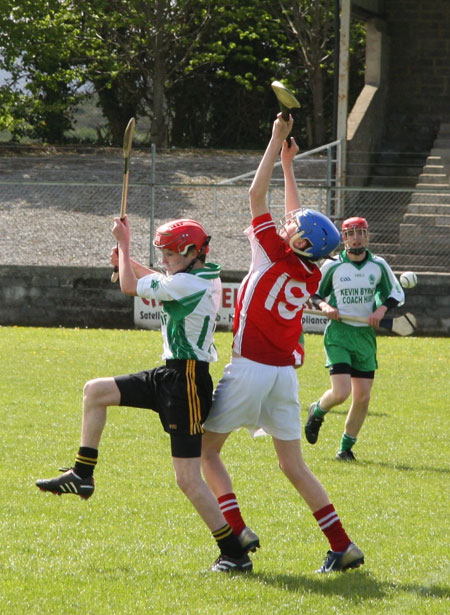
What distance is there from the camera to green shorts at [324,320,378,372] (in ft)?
28.2

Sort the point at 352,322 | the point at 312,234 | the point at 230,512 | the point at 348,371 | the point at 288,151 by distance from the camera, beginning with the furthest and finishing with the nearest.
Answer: the point at 352,322 → the point at 348,371 → the point at 288,151 → the point at 230,512 → the point at 312,234

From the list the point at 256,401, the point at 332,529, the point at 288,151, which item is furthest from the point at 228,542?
the point at 288,151

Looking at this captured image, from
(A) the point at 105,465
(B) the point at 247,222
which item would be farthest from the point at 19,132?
(A) the point at 105,465

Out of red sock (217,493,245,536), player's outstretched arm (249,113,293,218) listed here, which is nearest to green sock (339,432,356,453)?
red sock (217,493,245,536)

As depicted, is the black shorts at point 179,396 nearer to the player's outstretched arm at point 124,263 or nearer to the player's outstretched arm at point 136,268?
the player's outstretched arm at point 124,263

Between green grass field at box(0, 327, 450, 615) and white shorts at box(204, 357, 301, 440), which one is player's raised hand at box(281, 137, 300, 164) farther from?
green grass field at box(0, 327, 450, 615)

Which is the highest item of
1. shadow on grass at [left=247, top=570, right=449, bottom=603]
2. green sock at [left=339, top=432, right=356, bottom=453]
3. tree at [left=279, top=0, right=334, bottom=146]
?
tree at [left=279, top=0, right=334, bottom=146]

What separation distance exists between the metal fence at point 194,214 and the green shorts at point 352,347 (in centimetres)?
1027

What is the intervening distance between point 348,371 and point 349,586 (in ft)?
12.0

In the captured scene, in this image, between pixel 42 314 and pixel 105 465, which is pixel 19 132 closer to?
pixel 42 314

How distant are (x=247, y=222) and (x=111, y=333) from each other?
5.92m

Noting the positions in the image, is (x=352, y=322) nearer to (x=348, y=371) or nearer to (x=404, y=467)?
(x=348, y=371)

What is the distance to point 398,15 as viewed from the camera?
2556 cm

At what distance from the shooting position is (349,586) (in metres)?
5.05
